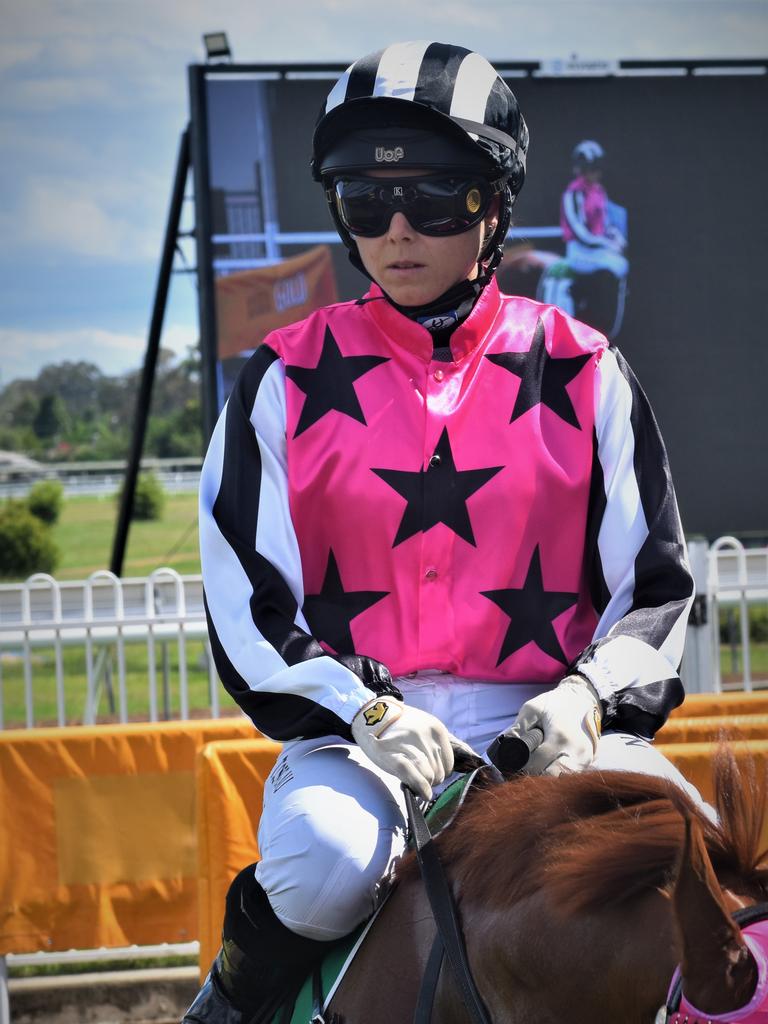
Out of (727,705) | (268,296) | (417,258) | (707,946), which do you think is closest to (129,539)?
(268,296)

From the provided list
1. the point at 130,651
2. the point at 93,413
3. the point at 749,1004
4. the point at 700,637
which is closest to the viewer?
the point at 749,1004

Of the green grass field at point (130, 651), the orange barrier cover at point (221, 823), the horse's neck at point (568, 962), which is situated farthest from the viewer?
the green grass field at point (130, 651)

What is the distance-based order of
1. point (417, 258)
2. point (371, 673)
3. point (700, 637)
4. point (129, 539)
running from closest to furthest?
point (371, 673), point (417, 258), point (700, 637), point (129, 539)

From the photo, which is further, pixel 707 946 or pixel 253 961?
pixel 253 961

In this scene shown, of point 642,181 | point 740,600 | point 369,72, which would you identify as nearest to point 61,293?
point 642,181

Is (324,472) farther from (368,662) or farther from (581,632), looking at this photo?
(581,632)

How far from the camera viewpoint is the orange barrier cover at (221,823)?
3055 millimetres

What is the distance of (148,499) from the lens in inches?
1141

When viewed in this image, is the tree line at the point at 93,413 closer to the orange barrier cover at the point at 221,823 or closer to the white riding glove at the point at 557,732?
the orange barrier cover at the point at 221,823

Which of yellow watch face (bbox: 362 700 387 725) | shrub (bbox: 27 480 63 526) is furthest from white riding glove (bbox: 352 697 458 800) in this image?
shrub (bbox: 27 480 63 526)

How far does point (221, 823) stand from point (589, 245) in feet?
20.1

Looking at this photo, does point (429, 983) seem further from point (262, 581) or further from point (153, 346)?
point (153, 346)

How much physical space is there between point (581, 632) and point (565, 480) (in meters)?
0.26

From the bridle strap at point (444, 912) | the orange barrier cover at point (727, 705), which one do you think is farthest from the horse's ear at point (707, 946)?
the orange barrier cover at point (727, 705)
